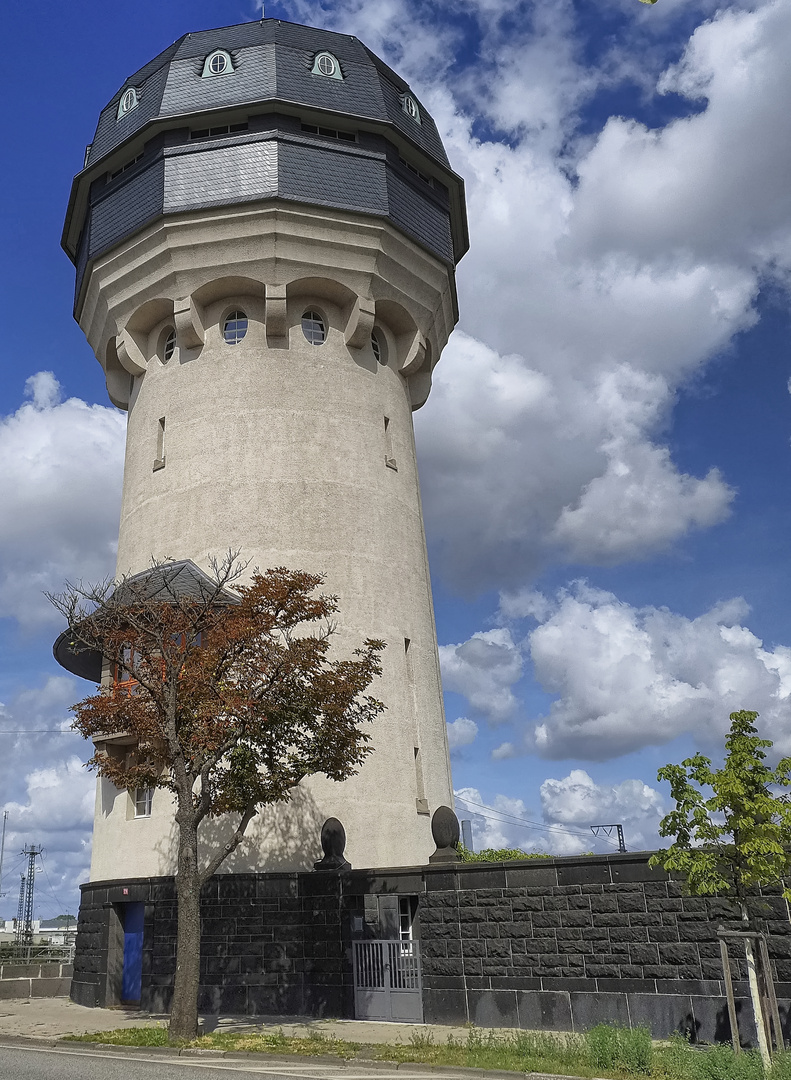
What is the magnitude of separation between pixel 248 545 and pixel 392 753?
6.29m

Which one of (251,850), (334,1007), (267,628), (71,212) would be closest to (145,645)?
(267,628)

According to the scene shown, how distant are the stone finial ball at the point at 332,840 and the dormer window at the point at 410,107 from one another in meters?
21.5

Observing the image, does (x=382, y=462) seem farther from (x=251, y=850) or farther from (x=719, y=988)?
(x=719, y=988)

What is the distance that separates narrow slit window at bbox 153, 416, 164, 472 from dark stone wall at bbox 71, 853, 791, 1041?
10.8 meters

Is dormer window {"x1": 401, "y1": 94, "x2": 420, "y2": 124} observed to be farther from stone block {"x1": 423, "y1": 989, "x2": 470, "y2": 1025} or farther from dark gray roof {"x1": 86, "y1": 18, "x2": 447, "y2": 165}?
stone block {"x1": 423, "y1": 989, "x2": 470, "y2": 1025}

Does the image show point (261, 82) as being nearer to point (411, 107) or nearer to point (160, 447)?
point (411, 107)

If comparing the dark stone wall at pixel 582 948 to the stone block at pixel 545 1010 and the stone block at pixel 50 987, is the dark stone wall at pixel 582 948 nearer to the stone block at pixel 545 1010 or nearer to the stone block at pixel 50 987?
the stone block at pixel 545 1010

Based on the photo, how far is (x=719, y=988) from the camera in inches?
575

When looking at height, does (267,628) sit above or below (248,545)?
below

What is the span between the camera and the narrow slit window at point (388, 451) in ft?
88.5

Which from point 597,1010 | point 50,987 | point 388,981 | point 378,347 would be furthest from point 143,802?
point 378,347

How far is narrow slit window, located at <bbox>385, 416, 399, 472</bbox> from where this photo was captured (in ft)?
88.5

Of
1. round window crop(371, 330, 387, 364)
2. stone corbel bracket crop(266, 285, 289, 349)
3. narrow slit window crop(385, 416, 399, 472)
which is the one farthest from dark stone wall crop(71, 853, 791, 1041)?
round window crop(371, 330, 387, 364)

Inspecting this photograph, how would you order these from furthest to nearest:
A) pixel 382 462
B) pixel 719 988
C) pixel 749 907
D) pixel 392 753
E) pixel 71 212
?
pixel 71 212 < pixel 382 462 < pixel 392 753 < pixel 719 988 < pixel 749 907
